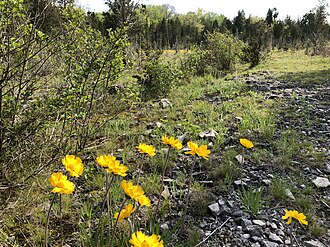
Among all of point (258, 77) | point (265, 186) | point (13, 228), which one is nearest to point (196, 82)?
point (258, 77)

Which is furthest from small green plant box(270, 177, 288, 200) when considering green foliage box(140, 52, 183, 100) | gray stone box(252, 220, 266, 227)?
green foliage box(140, 52, 183, 100)

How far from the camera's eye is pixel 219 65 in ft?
24.3

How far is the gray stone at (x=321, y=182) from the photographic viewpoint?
199 cm

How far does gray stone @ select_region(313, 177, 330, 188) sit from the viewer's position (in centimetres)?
199

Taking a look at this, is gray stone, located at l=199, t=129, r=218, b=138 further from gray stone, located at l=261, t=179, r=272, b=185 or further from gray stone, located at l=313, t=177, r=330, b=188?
gray stone, located at l=313, t=177, r=330, b=188

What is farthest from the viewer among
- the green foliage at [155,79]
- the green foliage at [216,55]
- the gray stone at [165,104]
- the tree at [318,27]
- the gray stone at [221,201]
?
the tree at [318,27]

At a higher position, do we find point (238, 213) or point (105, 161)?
point (105, 161)

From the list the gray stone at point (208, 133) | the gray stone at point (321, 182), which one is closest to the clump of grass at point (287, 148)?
the gray stone at point (321, 182)

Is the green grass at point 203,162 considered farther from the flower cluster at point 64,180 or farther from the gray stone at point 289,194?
the flower cluster at point 64,180

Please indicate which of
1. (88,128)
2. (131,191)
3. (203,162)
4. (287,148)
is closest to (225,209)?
(203,162)

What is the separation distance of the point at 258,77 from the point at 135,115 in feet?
12.7

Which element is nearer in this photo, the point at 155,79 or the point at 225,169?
the point at 225,169

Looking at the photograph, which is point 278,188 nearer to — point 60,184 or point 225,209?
point 225,209

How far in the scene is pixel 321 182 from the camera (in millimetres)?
2012
